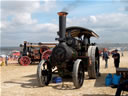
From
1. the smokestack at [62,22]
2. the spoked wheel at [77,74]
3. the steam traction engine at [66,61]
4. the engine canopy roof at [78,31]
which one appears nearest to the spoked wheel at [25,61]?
the engine canopy roof at [78,31]

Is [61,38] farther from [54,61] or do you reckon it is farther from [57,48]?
[54,61]

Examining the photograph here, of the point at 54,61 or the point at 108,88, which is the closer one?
the point at 108,88

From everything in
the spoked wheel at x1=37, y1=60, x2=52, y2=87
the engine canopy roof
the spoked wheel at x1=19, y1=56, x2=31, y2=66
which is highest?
the engine canopy roof

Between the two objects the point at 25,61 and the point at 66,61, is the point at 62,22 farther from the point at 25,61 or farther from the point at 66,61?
the point at 25,61

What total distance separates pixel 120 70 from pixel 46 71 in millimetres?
3067

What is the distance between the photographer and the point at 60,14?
7305 millimetres

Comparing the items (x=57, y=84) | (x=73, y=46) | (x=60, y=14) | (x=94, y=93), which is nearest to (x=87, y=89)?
(x=94, y=93)

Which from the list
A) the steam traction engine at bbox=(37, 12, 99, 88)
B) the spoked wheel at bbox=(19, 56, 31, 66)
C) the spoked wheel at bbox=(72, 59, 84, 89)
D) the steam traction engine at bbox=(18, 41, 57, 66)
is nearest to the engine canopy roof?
the steam traction engine at bbox=(37, 12, 99, 88)

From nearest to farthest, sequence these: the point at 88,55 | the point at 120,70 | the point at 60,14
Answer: the point at 120,70, the point at 60,14, the point at 88,55

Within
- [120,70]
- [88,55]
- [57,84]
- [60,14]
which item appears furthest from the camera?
[88,55]

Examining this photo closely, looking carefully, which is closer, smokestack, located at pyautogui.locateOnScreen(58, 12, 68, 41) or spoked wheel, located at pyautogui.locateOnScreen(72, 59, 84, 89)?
spoked wheel, located at pyautogui.locateOnScreen(72, 59, 84, 89)

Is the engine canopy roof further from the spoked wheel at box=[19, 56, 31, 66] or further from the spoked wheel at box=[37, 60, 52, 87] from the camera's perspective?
the spoked wheel at box=[19, 56, 31, 66]

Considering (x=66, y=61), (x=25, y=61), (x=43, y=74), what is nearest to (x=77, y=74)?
(x=66, y=61)

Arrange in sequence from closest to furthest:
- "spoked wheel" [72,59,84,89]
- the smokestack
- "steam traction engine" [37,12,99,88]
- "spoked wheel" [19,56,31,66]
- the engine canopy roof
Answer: "spoked wheel" [72,59,84,89] → "steam traction engine" [37,12,99,88] → the smokestack → the engine canopy roof → "spoked wheel" [19,56,31,66]
